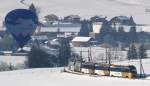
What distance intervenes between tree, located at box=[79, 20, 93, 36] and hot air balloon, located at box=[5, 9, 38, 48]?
21.2 metres

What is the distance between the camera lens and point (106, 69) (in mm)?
32375

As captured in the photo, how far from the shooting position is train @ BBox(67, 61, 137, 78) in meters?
31.1

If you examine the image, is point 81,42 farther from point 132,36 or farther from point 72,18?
point 72,18

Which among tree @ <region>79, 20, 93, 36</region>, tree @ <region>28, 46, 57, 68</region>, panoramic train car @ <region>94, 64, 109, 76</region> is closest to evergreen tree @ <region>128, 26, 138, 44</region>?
tree @ <region>79, 20, 93, 36</region>

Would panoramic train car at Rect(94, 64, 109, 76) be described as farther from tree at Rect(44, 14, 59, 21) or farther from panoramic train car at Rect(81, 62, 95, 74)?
tree at Rect(44, 14, 59, 21)

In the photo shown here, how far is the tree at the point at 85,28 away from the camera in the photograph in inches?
2896

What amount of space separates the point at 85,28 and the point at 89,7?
19.7 m

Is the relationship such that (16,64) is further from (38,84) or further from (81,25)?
(81,25)

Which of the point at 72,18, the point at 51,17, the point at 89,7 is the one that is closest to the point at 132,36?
the point at 72,18

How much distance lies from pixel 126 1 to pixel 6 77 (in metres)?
68.2

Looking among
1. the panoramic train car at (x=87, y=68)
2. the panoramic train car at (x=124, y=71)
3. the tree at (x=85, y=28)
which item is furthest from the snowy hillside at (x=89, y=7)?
the panoramic train car at (x=124, y=71)

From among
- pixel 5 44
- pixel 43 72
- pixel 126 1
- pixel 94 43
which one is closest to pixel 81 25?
pixel 94 43

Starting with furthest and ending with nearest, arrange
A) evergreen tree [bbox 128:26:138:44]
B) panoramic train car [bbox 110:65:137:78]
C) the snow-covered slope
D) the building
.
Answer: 1. evergreen tree [bbox 128:26:138:44]
2. the building
3. panoramic train car [bbox 110:65:137:78]
4. the snow-covered slope

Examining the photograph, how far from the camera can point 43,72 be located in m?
35.3
